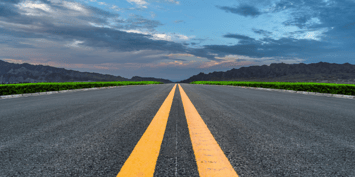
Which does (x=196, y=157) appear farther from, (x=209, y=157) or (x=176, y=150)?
(x=176, y=150)

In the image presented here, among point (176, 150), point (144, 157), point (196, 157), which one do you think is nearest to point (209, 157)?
point (196, 157)

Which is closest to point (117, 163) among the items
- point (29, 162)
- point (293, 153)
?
point (29, 162)

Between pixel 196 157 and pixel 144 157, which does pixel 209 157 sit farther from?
pixel 144 157

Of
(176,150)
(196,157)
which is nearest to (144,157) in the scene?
(176,150)

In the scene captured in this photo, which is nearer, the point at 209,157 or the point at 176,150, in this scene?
the point at 209,157

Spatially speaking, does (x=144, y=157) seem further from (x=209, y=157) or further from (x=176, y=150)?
(x=209, y=157)

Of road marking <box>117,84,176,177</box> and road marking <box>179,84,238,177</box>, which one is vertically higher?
road marking <box>179,84,238,177</box>

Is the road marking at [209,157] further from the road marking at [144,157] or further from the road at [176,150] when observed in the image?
the road marking at [144,157]

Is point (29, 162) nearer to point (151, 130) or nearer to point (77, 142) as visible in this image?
point (77, 142)

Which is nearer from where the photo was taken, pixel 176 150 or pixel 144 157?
pixel 144 157

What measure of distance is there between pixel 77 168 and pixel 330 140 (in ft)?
9.28

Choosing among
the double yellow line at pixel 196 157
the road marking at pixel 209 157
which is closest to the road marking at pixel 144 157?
the double yellow line at pixel 196 157

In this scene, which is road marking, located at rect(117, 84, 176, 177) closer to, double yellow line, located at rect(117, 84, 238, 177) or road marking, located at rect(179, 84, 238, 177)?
double yellow line, located at rect(117, 84, 238, 177)

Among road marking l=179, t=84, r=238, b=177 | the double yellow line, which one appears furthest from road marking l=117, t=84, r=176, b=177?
road marking l=179, t=84, r=238, b=177
